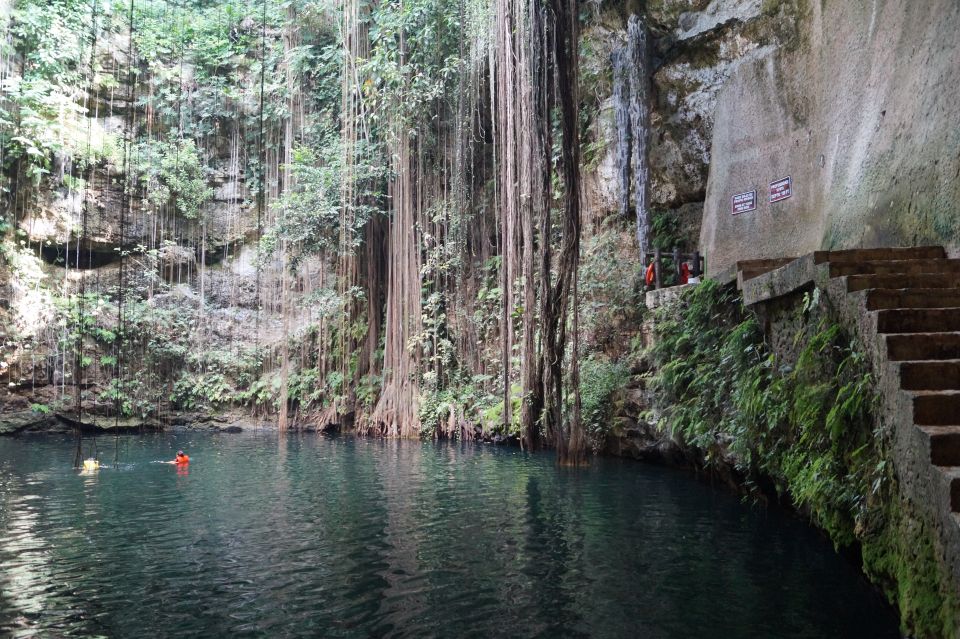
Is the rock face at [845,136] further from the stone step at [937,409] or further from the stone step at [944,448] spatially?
the stone step at [944,448]

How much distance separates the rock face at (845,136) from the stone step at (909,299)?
1031 millimetres

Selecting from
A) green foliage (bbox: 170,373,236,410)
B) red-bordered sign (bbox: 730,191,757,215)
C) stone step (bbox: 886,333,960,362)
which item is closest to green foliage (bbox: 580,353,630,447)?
red-bordered sign (bbox: 730,191,757,215)

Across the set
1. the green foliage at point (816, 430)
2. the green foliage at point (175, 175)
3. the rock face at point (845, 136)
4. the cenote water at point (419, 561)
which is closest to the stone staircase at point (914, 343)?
the green foliage at point (816, 430)

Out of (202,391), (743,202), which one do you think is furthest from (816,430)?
(202,391)

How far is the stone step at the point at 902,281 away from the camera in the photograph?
13.1 ft

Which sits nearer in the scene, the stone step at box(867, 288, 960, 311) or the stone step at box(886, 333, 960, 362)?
the stone step at box(886, 333, 960, 362)

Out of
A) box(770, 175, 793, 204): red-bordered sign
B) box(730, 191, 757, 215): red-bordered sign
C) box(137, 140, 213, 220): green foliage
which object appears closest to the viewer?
box(770, 175, 793, 204): red-bordered sign

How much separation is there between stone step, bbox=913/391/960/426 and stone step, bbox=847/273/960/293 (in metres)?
1.05

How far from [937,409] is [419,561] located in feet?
10.2

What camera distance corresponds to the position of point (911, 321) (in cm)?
351

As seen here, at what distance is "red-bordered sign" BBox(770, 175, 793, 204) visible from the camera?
7.77 metres

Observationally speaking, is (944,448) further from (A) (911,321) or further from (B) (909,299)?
(B) (909,299)

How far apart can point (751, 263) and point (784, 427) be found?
1.66 metres

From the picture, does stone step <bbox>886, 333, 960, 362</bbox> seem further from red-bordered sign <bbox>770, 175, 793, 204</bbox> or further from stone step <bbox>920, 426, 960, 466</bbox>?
red-bordered sign <bbox>770, 175, 793, 204</bbox>
